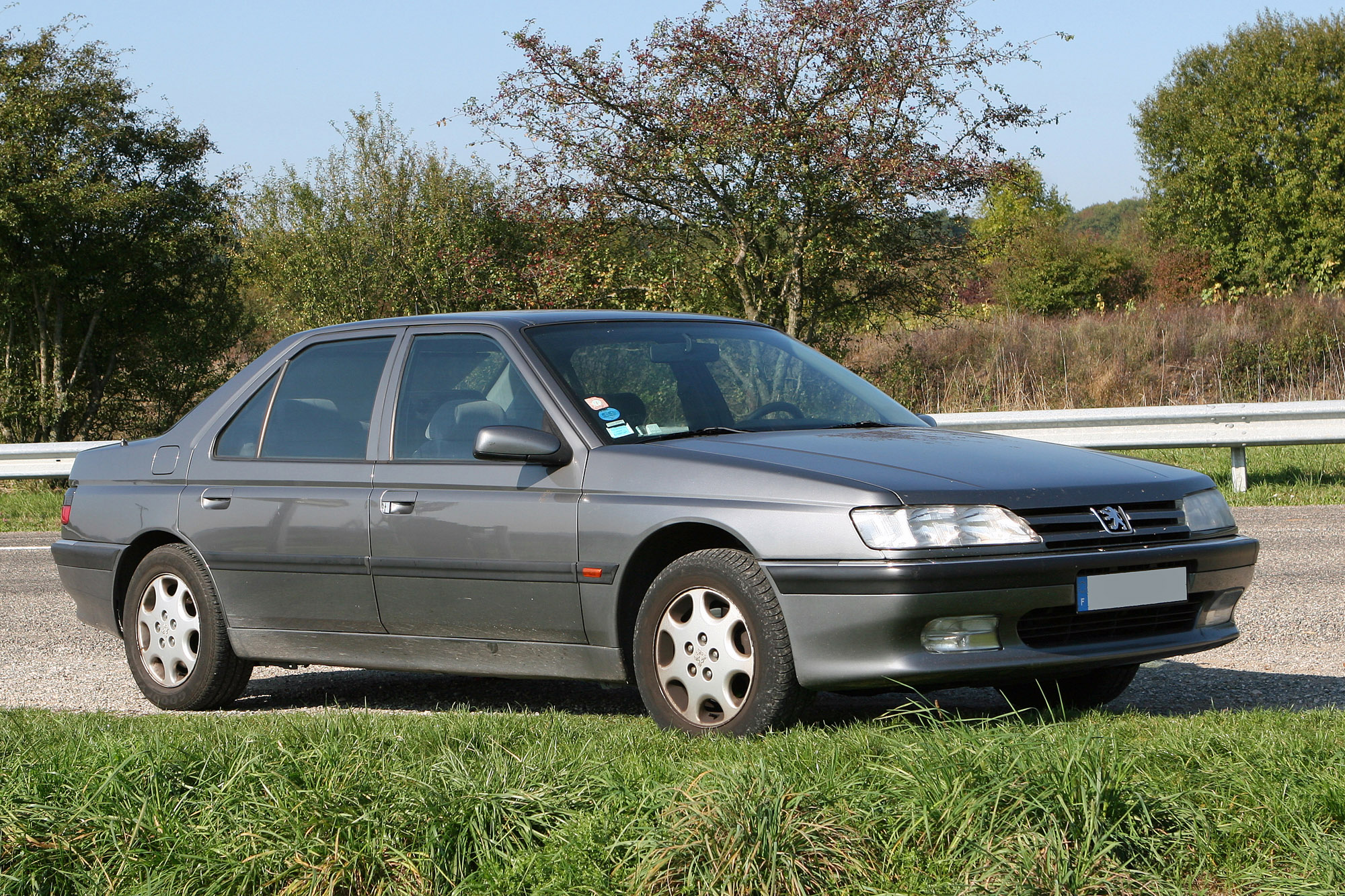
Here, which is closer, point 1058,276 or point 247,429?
point 247,429

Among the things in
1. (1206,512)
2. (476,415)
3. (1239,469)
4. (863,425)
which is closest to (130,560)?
(476,415)

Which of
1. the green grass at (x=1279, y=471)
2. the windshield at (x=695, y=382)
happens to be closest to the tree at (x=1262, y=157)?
the green grass at (x=1279, y=471)

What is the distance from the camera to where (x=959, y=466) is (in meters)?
4.73

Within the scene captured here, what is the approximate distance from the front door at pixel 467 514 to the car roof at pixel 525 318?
0.07 m

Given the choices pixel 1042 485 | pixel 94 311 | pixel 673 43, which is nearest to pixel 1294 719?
pixel 1042 485

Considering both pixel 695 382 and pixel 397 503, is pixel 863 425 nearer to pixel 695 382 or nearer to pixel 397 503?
pixel 695 382

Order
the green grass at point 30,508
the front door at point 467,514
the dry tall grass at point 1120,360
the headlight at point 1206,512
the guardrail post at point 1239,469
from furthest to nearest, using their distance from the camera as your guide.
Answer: the dry tall grass at point 1120,360 < the green grass at point 30,508 < the guardrail post at point 1239,469 < the front door at point 467,514 < the headlight at point 1206,512

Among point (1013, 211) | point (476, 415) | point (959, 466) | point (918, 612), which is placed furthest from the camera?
point (1013, 211)

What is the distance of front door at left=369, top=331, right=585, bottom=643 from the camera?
5.05 m

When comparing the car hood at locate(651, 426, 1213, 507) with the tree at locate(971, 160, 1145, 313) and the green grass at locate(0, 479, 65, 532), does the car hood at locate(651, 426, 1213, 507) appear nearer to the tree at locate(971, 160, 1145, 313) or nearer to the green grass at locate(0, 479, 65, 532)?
the green grass at locate(0, 479, 65, 532)

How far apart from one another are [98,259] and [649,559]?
17999mm

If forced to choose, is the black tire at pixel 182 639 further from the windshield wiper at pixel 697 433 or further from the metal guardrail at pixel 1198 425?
the metal guardrail at pixel 1198 425

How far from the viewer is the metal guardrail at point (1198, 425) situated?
42.9ft

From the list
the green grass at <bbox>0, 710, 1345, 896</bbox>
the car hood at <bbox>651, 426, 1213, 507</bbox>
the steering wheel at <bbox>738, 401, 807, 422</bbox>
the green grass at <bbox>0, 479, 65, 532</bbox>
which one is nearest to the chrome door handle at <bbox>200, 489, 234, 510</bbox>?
the green grass at <bbox>0, 710, 1345, 896</bbox>
